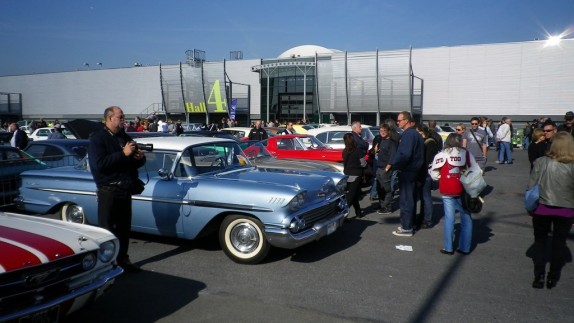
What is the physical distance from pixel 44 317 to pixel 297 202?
2844 mm

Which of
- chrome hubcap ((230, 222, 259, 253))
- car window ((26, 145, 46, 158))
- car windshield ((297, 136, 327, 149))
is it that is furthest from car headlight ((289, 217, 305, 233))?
car window ((26, 145, 46, 158))

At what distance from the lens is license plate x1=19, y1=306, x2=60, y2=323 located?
9.13 ft

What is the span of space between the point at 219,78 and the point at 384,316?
37506 mm

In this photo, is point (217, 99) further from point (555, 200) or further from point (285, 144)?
point (555, 200)

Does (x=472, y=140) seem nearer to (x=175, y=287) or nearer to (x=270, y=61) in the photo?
(x=175, y=287)

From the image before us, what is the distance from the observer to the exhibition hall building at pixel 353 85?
3169cm

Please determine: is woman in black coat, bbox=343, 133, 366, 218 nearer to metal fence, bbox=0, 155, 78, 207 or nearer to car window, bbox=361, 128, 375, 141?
metal fence, bbox=0, 155, 78, 207

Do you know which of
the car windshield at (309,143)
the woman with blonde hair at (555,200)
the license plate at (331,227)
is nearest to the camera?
the woman with blonde hair at (555,200)

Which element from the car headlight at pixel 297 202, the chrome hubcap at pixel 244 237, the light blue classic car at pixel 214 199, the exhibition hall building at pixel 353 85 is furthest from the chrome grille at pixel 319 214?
the exhibition hall building at pixel 353 85

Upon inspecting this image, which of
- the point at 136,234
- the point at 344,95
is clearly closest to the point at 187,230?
the point at 136,234

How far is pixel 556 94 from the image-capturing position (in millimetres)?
31062

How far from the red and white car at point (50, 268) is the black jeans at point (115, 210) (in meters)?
0.89

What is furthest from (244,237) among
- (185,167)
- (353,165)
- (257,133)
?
(257,133)

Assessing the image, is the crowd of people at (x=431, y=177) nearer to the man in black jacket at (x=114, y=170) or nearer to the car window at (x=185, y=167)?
the man in black jacket at (x=114, y=170)
